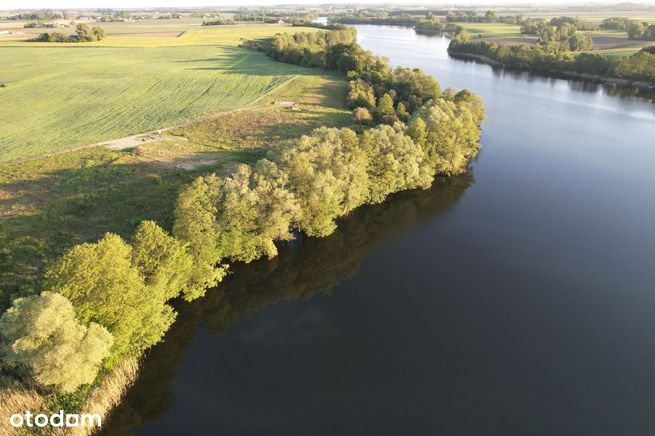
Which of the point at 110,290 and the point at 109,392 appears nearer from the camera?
the point at 109,392

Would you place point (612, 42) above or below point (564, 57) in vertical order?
above

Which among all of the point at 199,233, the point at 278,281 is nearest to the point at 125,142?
the point at 199,233

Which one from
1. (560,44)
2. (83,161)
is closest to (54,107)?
(83,161)

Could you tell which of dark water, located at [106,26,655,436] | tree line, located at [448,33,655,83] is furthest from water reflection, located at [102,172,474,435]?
tree line, located at [448,33,655,83]

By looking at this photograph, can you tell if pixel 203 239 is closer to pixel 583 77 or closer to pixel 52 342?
pixel 52 342

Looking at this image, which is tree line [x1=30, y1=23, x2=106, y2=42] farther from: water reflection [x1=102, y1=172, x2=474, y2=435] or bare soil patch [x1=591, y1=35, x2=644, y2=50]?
bare soil patch [x1=591, y1=35, x2=644, y2=50]

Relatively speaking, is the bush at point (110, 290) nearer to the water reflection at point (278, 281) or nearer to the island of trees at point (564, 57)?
the water reflection at point (278, 281)
